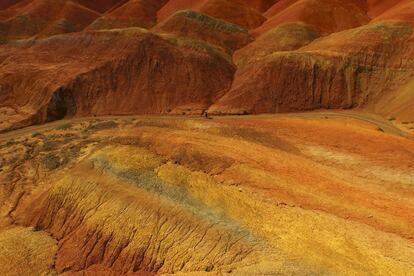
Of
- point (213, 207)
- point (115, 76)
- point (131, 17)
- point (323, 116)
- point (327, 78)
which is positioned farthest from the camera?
point (131, 17)

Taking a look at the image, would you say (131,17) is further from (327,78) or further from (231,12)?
(327,78)

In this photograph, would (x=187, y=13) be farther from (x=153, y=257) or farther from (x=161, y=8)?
(x=153, y=257)

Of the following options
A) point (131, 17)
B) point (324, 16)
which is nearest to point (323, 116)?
point (324, 16)

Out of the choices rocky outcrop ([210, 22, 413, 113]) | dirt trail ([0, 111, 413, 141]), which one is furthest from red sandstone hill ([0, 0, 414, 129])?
dirt trail ([0, 111, 413, 141])

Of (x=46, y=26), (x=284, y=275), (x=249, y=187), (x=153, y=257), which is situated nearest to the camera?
(x=284, y=275)

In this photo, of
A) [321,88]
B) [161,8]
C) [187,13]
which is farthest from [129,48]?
[161,8]

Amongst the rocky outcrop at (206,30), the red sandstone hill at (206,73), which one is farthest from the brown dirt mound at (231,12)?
the red sandstone hill at (206,73)

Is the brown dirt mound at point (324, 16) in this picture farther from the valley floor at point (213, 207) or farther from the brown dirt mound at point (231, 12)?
the valley floor at point (213, 207)

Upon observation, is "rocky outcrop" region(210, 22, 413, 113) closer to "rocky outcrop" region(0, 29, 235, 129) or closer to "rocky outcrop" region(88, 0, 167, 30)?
"rocky outcrop" region(0, 29, 235, 129)
